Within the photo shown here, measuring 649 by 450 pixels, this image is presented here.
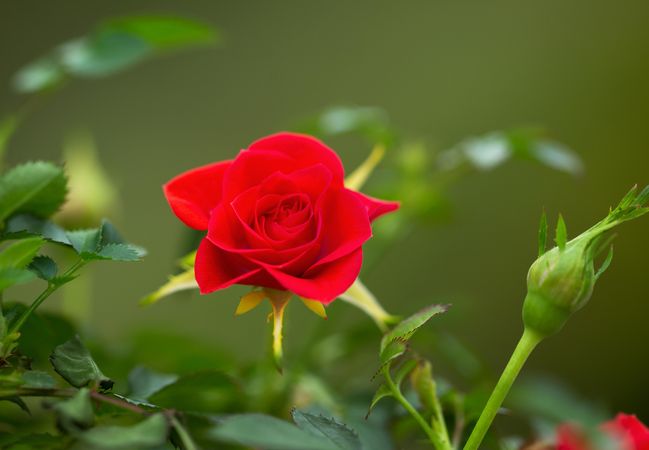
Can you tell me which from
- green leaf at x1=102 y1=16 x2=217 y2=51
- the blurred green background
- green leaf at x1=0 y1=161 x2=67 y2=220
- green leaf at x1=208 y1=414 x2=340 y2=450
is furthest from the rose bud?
the blurred green background

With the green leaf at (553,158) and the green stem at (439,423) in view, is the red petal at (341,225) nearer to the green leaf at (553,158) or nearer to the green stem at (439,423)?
the green stem at (439,423)

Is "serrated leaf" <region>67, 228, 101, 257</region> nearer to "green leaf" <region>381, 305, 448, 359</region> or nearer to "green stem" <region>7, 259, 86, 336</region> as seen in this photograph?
"green stem" <region>7, 259, 86, 336</region>

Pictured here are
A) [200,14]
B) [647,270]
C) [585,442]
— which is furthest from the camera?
[200,14]

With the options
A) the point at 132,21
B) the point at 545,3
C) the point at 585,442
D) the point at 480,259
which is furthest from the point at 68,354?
the point at 545,3

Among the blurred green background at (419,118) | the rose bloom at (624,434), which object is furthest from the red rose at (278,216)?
the blurred green background at (419,118)

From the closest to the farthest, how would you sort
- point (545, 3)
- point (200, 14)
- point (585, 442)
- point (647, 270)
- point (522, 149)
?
point (585, 442), point (522, 149), point (647, 270), point (545, 3), point (200, 14)

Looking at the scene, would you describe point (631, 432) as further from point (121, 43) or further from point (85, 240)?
point (121, 43)

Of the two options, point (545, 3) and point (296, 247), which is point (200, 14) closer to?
point (545, 3)
